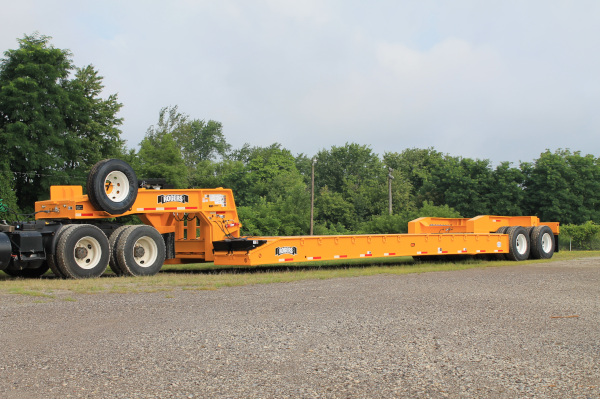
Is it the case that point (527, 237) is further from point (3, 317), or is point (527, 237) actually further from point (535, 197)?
point (535, 197)

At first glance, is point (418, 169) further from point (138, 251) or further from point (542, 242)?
point (138, 251)

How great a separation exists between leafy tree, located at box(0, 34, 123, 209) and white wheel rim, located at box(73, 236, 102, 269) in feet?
76.8

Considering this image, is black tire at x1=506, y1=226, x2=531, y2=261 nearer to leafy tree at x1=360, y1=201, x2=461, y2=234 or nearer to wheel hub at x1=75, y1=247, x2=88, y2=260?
wheel hub at x1=75, y1=247, x2=88, y2=260

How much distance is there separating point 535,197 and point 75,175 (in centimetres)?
3898

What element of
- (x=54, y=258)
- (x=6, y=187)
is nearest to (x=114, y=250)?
(x=54, y=258)

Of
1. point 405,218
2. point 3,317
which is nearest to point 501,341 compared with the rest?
point 3,317

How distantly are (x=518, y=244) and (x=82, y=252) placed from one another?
1424 centimetres

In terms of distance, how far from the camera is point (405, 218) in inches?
1462

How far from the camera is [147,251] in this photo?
15.0 meters

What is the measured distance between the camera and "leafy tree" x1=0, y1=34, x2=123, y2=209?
1377 inches

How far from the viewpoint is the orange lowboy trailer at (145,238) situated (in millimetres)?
13414

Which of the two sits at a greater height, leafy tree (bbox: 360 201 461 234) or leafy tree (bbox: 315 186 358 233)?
leafy tree (bbox: 315 186 358 233)

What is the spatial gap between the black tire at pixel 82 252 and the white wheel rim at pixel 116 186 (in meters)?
1.05

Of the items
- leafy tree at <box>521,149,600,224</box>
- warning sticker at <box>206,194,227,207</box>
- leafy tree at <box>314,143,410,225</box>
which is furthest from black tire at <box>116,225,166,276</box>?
leafy tree at <box>314,143,410,225</box>
